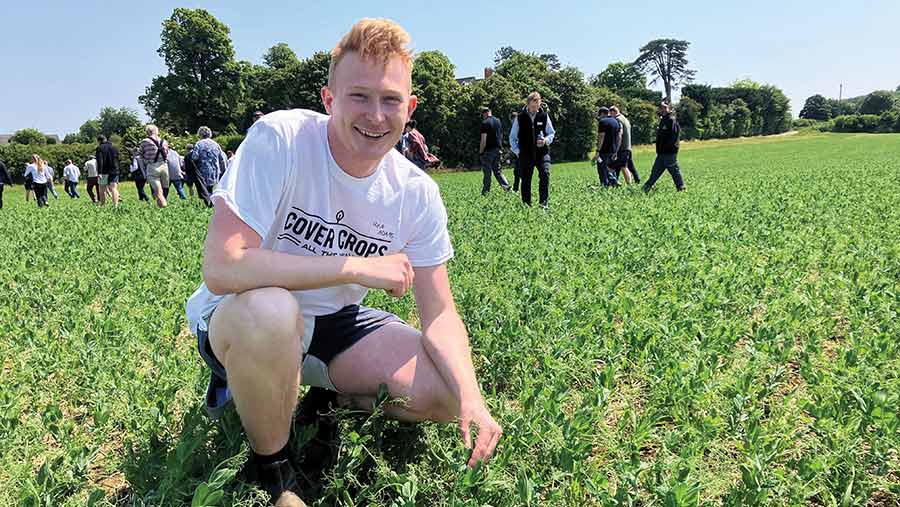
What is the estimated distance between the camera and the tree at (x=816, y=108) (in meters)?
113

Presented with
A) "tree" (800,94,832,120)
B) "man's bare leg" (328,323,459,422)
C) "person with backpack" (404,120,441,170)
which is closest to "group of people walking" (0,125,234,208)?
"person with backpack" (404,120,441,170)

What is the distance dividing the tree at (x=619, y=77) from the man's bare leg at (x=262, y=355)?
10991 centimetres

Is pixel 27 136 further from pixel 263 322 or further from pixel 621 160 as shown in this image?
pixel 263 322

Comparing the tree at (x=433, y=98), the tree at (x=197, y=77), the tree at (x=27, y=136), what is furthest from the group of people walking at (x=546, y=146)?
the tree at (x=27, y=136)

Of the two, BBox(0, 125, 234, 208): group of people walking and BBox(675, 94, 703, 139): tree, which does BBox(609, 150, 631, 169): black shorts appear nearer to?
BBox(0, 125, 234, 208): group of people walking

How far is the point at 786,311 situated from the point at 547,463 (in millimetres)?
2584

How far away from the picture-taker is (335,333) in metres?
2.51

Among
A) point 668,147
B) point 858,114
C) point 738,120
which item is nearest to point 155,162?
point 668,147

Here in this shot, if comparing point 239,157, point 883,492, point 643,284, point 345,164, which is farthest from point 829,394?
point 239,157

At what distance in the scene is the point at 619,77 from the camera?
10838 centimetres

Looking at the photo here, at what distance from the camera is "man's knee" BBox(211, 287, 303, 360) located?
1936mm

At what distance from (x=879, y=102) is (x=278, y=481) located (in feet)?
372

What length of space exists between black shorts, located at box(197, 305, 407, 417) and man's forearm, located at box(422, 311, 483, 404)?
31cm

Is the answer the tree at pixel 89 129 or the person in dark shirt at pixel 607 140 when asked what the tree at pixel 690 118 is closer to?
the person in dark shirt at pixel 607 140
